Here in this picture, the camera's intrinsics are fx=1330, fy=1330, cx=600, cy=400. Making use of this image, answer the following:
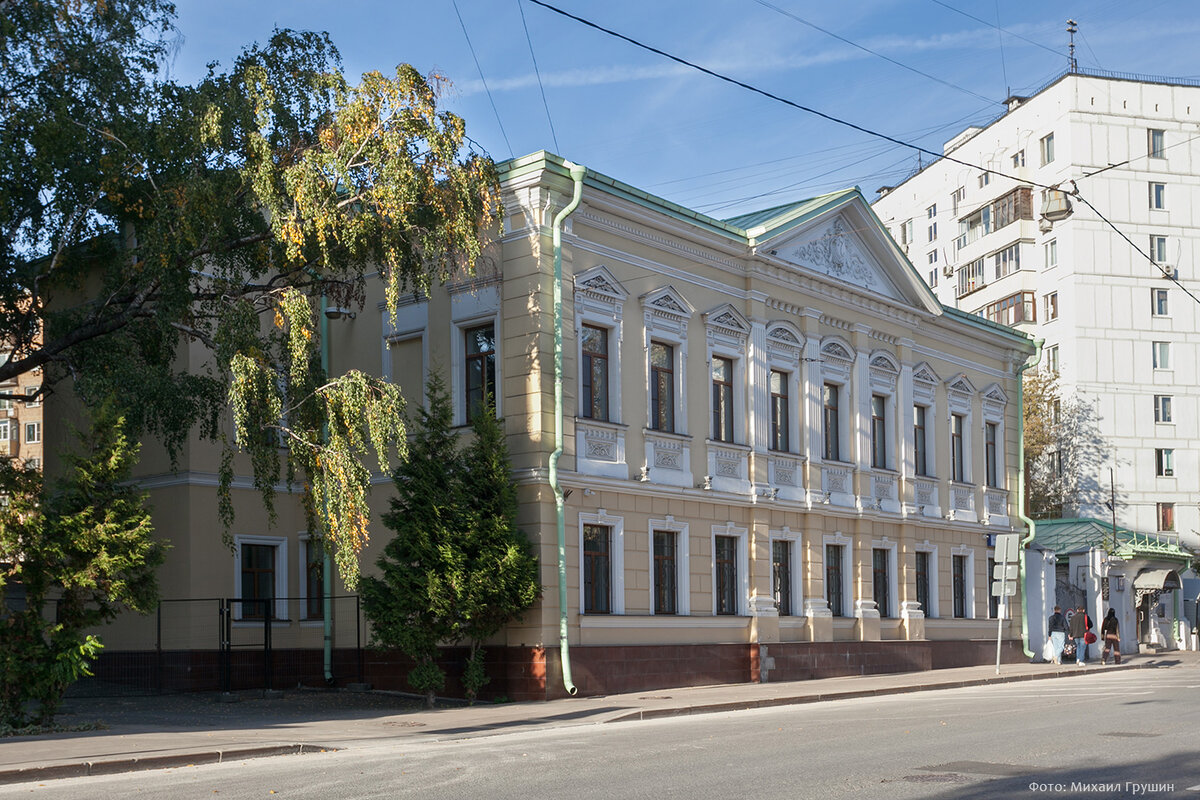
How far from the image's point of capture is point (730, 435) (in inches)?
1086

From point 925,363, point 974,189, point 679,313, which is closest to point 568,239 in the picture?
point 679,313

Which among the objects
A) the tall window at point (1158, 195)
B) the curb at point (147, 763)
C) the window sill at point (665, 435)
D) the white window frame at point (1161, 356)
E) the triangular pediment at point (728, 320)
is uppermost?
the tall window at point (1158, 195)

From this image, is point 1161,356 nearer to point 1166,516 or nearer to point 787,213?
point 1166,516

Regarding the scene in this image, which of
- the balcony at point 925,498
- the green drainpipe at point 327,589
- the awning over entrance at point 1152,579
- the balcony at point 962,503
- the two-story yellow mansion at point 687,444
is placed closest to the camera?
the two-story yellow mansion at point 687,444

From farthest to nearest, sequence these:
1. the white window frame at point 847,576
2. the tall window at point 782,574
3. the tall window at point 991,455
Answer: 1. the tall window at point 991,455
2. the white window frame at point 847,576
3. the tall window at point 782,574

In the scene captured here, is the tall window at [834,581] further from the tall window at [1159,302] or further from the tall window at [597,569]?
the tall window at [1159,302]

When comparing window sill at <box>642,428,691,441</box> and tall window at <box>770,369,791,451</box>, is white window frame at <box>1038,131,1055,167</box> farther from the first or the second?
window sill at <box>642,428,691,441</box>

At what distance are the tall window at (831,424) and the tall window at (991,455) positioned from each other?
28.0 ft

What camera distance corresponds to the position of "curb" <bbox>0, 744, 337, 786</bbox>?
42.4 ft

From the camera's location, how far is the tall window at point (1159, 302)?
6391 centimetres

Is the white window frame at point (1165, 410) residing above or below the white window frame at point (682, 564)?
above

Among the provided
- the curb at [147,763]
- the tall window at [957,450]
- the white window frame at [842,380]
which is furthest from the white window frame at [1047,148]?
the curb at [147,763]

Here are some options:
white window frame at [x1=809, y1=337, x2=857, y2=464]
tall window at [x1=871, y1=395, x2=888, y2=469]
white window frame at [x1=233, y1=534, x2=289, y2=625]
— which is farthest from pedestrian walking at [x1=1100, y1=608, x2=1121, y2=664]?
white window frame at [x1=233, y1=534, x2=289, y2=625]

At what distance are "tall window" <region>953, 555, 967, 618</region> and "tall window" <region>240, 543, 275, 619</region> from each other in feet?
59.1
